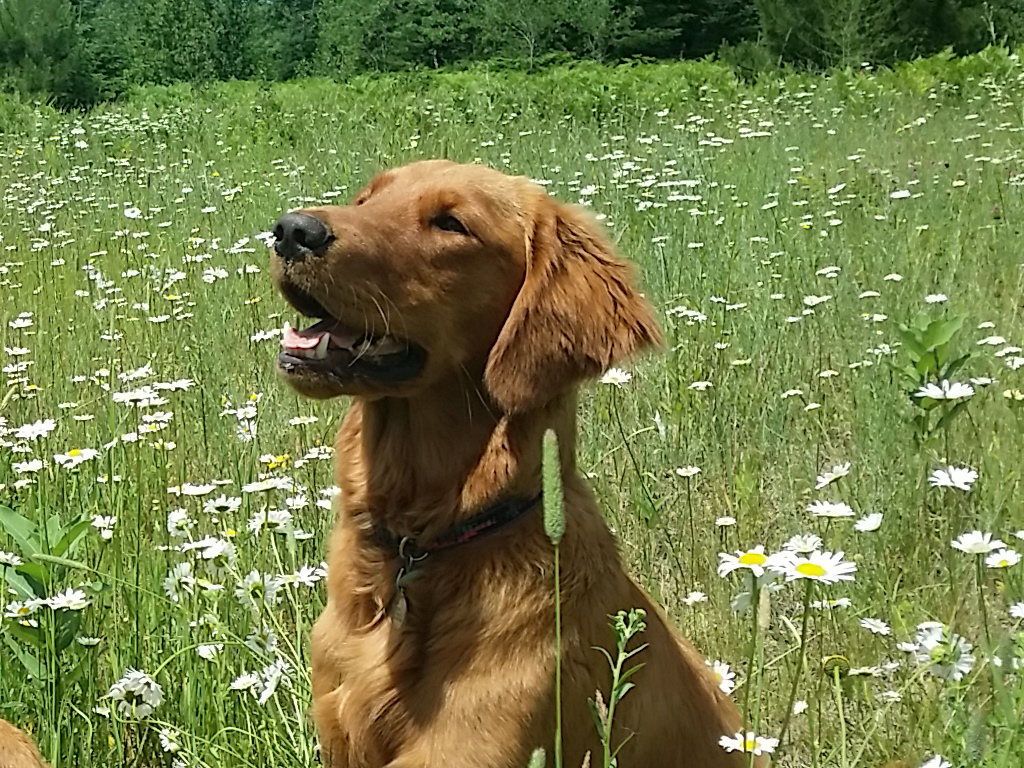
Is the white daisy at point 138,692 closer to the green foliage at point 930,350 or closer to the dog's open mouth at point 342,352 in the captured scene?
the dog's open mouth at point 342,352

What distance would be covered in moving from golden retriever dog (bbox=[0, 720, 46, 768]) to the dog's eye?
4.33ft

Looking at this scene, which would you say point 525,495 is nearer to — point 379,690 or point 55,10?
point 379,690

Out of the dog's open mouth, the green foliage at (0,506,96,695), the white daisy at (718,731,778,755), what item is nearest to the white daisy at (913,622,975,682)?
the white daisy at (718,731,778,755)

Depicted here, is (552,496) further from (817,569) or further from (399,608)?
(399,608)

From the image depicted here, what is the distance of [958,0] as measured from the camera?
834 inches

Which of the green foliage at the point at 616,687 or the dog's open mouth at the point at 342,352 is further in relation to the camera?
the dog's open mouth at the point at 342,352

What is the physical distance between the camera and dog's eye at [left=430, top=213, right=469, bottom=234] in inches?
96.0

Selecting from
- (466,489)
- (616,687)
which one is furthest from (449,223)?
(616,687)

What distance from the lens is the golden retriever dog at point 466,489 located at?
81.0 inches

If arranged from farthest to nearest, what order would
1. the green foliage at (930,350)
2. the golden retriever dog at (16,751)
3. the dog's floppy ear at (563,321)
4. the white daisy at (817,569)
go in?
the green foliage at (930,350) → the dog's floppy ear at (563,321) → the golden retriever dog at (16,751) → the white daisy at (817,569)

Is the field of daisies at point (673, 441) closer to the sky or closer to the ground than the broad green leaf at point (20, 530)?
closer to the ground

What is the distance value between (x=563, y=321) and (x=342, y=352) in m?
0.47

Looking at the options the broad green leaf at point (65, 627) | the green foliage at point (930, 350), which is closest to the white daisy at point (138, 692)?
the broad green leaf at point (65, 627)

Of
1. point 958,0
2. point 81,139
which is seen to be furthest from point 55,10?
point 958,0
